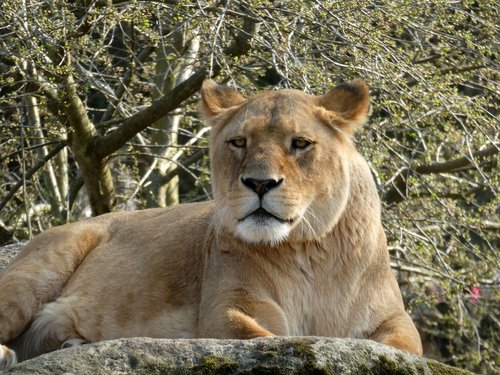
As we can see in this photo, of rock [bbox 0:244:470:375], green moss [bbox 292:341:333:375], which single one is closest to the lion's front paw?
rock [bbox 0:244:470:375]

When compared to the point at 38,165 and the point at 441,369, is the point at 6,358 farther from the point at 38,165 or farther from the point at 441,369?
the point at 38,165

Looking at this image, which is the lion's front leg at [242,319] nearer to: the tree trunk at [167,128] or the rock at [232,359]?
the rock at [232,359]

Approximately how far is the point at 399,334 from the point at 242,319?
781mm

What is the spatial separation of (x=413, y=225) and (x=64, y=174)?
3793mm

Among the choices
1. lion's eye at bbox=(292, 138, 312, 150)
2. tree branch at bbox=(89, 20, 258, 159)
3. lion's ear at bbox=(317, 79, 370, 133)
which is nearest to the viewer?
lion's eye at bbox=(292, 138, 312, 150)

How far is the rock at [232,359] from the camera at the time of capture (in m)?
3.88

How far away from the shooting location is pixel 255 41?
7965mm

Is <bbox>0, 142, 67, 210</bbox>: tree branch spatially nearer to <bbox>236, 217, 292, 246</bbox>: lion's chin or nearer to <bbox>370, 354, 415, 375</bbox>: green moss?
<bbox>236, 217, 292, 246</bbox>: lion's chin

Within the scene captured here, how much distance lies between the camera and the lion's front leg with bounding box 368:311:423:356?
513 cm

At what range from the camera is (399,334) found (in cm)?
522

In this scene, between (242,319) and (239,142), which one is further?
(239,142)

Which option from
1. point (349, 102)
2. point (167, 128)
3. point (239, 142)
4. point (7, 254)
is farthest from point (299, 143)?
point (167, 128)

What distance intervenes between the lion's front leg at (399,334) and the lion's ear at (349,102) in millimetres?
1061

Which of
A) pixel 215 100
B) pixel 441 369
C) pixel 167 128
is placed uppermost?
pixel 215 100
